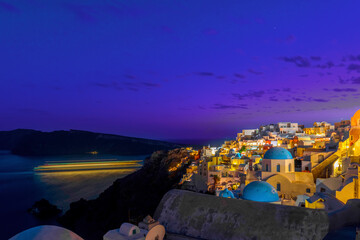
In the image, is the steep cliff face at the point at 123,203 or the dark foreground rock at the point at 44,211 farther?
the dark foreground rock at the point at 44,211

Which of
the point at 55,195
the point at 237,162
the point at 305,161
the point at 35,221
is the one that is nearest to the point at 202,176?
the point at 237,162

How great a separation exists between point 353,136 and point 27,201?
137ft

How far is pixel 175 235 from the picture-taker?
26.7 feet

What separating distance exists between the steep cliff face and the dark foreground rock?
8.01 feet

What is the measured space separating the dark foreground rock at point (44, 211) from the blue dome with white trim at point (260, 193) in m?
27.1

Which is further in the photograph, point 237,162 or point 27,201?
point 27,201

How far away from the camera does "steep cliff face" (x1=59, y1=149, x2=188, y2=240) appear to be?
1132 inches

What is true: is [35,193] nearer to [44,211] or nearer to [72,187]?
[72,187]

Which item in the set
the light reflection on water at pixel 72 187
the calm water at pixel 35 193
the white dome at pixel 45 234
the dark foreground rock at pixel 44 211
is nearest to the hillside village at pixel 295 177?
the white dome at pixel 45 234

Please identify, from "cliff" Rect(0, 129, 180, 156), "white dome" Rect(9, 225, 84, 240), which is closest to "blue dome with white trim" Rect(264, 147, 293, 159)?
"white dome" Rect(9, 225, 84, 240)

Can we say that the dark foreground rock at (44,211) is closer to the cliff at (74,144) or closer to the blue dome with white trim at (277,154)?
the blue dome with white trim at (277,154)

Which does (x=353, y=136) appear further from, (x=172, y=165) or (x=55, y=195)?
(x=55, y=195)

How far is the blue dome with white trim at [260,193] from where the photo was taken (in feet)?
41.2

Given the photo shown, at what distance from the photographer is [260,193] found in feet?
41.5
